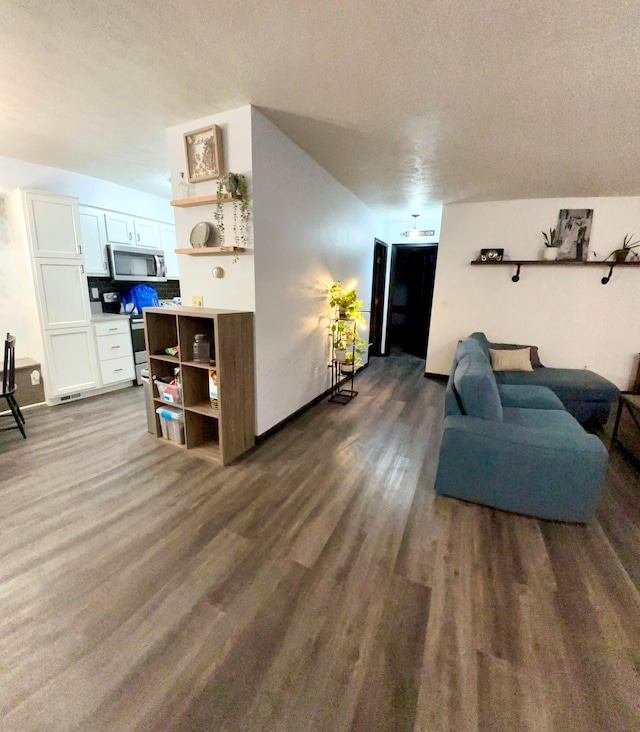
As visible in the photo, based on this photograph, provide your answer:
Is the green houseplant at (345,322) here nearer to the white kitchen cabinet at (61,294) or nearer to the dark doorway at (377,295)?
the dark doorway at (377,295)

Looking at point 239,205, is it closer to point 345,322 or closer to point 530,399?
point 345,322

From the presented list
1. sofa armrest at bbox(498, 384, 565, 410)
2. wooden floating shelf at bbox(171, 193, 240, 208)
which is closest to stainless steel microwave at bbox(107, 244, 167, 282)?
wooden floating shelf at bbox(171, 193, 240, 208)

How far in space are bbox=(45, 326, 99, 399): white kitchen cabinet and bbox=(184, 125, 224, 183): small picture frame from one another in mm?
2386

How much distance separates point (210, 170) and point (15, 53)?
1.12 metres

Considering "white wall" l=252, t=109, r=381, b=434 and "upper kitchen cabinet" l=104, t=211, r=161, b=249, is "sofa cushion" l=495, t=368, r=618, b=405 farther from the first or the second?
"upper kitchen cabinet" l=104, t=211, r=161, b=249

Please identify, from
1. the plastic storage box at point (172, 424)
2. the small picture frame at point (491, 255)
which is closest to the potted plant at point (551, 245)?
the small picture frame at point (491, 255)

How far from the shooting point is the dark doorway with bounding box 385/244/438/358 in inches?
247

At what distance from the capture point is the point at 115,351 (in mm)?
4008

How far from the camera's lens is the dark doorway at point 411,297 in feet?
20.6

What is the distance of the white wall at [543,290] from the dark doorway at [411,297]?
146 cm

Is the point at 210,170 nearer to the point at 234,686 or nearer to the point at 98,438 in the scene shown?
the point at 98,438

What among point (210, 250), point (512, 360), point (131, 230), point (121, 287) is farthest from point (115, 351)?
point (512, 360)

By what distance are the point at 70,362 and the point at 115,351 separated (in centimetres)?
50

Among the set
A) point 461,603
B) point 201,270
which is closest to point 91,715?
point 461,603
